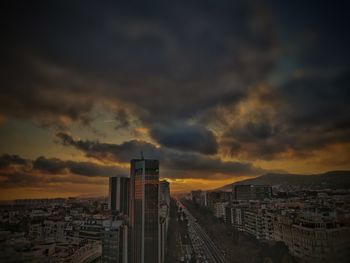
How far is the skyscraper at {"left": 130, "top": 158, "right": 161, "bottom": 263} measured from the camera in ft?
22.7

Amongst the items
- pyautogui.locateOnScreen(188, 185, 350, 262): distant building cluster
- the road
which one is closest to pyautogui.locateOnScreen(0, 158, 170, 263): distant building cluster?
the road

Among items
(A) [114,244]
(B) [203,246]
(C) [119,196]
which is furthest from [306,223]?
(C) [119,196]

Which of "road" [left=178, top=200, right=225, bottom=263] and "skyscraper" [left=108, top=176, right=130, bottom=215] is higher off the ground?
"skyscraper" [left=108, top=176, right=130, bottom=215]

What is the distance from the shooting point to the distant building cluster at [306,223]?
4.09 meters

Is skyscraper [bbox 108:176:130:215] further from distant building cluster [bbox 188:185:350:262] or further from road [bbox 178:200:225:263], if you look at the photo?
distant building cluster [bbox 188:185:350:262]

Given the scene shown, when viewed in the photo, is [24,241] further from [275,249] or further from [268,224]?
[268,224]

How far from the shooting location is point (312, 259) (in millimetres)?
4219

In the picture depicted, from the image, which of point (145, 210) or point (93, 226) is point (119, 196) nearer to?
point (145, 210)

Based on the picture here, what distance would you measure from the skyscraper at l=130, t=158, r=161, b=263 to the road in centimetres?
122

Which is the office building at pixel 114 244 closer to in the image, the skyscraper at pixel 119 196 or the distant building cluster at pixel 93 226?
the distant building cluster at pixel 93 226

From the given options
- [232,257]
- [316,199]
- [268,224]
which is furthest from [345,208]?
[232,257]

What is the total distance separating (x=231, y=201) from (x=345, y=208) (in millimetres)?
6279

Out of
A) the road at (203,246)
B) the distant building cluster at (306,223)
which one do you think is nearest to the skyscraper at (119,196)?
the road at (203,246)

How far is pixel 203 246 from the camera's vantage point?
818cm
